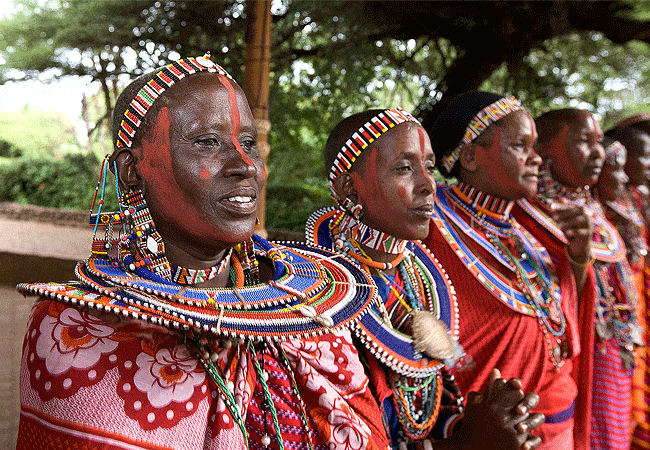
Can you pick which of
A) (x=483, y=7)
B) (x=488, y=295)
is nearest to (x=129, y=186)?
(x=488, y=295)

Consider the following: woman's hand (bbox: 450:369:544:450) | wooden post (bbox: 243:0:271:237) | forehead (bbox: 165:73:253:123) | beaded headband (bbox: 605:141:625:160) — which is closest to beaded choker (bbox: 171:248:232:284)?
forehead (bbox: 165:73:253:123)

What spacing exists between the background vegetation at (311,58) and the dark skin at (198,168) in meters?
3.05

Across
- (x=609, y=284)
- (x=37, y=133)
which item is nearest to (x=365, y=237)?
(x=609, y=284)

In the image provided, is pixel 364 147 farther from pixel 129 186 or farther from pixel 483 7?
pixel 483 7

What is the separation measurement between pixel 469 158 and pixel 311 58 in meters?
3.41

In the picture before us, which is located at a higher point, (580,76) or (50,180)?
(580,76)

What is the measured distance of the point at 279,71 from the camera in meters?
5.33

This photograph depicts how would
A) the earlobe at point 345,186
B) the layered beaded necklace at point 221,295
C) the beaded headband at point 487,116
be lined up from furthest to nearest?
1. the beaded headband at point 487,116
2. the earlobe at point 345,186
3. the layered beaded necklace at point 221,295

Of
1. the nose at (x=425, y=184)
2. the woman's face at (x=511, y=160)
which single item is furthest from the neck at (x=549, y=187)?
the nose at (x=425, y=184)

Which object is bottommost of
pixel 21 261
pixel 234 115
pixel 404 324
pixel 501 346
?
pixel 21 261

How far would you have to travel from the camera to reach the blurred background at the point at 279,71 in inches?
167

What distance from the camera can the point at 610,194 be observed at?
11.5 ft

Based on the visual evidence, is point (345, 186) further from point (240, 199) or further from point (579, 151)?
point (579, 151)

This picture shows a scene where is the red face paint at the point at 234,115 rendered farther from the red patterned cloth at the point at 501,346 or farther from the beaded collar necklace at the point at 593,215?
the beaded collar necklace at the point at 593,215
